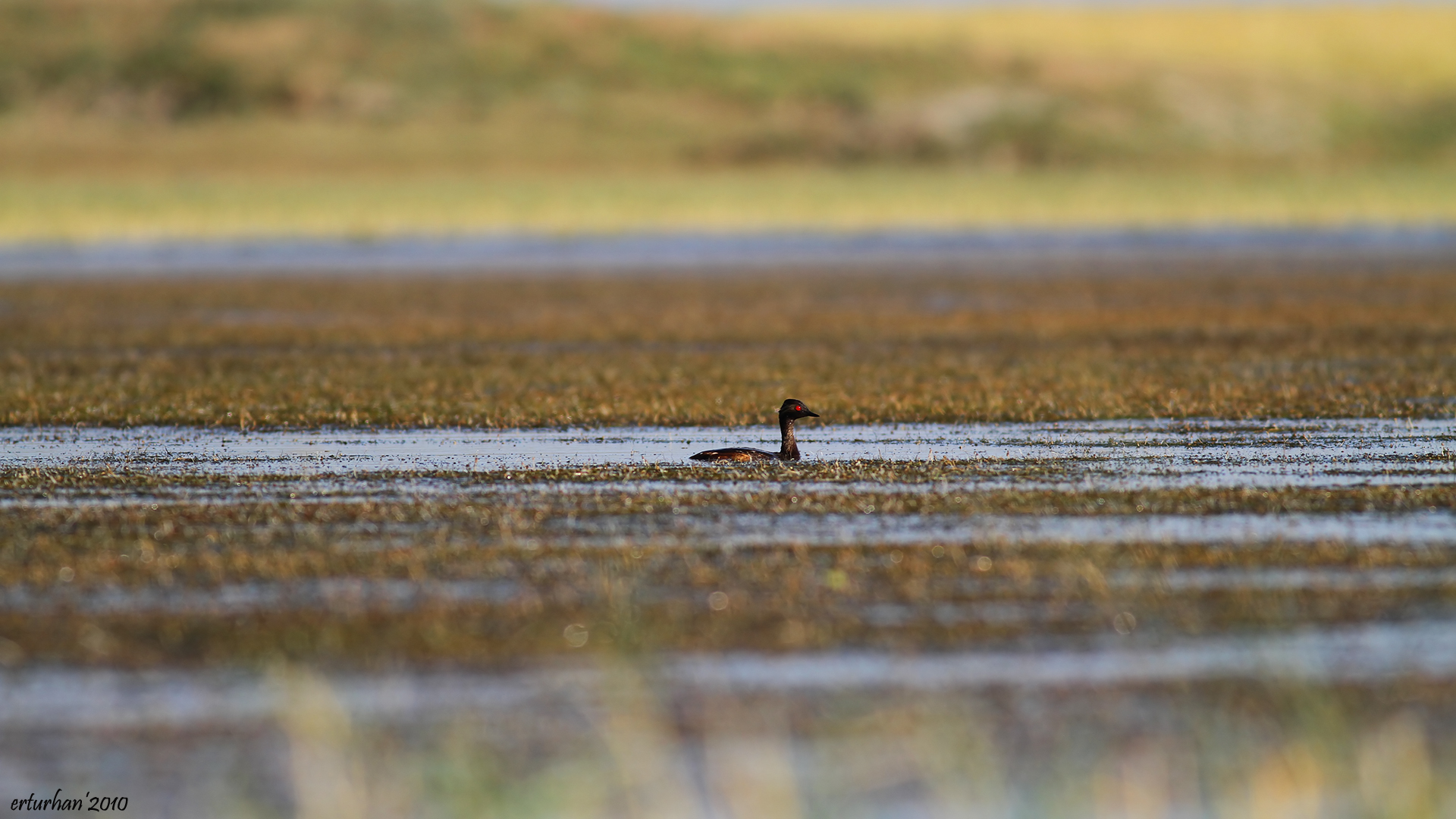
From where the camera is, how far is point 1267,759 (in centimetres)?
725

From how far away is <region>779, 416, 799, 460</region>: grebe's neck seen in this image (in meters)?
14.1

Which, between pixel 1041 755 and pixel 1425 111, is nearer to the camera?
pixel 1041 755

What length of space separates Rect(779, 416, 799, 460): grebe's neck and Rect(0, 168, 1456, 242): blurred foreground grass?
36.8 metres

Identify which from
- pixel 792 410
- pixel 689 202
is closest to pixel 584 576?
pixel 792 410

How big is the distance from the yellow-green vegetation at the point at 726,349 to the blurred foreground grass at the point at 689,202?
16.9m

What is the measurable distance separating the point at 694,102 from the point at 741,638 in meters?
92.4

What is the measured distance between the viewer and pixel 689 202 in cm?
6100

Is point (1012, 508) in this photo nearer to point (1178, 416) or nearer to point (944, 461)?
point (944, 461)

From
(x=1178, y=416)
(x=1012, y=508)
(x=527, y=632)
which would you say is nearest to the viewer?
(x=527, y=632)

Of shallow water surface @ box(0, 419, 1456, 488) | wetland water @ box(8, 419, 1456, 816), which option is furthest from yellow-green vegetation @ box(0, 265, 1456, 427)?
wetland water @ box(8, 419, 1456, 816)

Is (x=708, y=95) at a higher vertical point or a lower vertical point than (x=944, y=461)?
higher

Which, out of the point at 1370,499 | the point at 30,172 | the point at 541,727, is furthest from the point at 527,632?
the point at 30,172

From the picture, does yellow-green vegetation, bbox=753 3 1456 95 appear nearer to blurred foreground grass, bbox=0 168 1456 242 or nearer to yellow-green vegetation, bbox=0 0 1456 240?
yellow-green vegetation, bbox=0 0 1456 240

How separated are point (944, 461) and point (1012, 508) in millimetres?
2054
